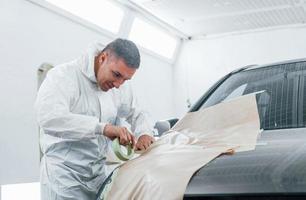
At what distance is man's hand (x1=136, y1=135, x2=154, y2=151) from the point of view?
2.11 meters

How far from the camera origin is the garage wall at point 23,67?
140 inches

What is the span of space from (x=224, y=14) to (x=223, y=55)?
3.75 feet

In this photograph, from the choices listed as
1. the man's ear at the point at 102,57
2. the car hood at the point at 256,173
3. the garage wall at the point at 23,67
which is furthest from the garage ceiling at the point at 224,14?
the car hood at the point at 256,173

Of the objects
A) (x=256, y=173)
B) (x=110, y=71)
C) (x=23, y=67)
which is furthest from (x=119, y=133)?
(x=23, y=67)

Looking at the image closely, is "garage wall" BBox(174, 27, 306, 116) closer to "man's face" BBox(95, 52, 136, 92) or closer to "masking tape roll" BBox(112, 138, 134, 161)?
"man's face" BBox(95, 52, 136, 92)

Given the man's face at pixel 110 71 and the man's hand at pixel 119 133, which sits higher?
→ the man's face at pixel 110 71

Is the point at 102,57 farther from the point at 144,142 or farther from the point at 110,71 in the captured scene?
the point at 144,142

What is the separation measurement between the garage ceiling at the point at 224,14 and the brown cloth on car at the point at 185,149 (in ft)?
11.4

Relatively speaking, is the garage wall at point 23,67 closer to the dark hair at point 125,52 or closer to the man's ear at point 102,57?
the man's ear at point 102,57

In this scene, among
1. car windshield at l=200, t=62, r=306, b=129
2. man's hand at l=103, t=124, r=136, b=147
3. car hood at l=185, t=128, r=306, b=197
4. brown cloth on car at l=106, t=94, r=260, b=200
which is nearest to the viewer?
car hood at l=185, t=128, r=306, b=197

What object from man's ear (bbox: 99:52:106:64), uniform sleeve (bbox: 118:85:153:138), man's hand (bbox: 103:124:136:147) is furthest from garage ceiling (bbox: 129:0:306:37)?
man's hand (bbox: 103:124:136:147)

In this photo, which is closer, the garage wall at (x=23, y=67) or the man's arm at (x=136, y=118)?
the man's arm at (x=136, y=118)

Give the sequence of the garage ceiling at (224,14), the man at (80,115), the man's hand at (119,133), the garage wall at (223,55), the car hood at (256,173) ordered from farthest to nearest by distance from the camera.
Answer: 1. the garage wall at (223,55)
2. the garage ceiling at (224,14)
3. the man at (80,115)
4. the man's hand at (119,133)
5. the car hood at (256,173)

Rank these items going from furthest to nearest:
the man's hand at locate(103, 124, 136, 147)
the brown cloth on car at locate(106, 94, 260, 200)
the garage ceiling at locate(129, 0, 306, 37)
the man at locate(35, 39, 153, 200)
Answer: the garage ceiling at locate(129, 0, 306, 37)
the man at locate(35, 39, 153, 200)
the man's hand at locate(103, 124, 136, 147)
the brown cloth on car at locate(106, 94, 260, 200)
